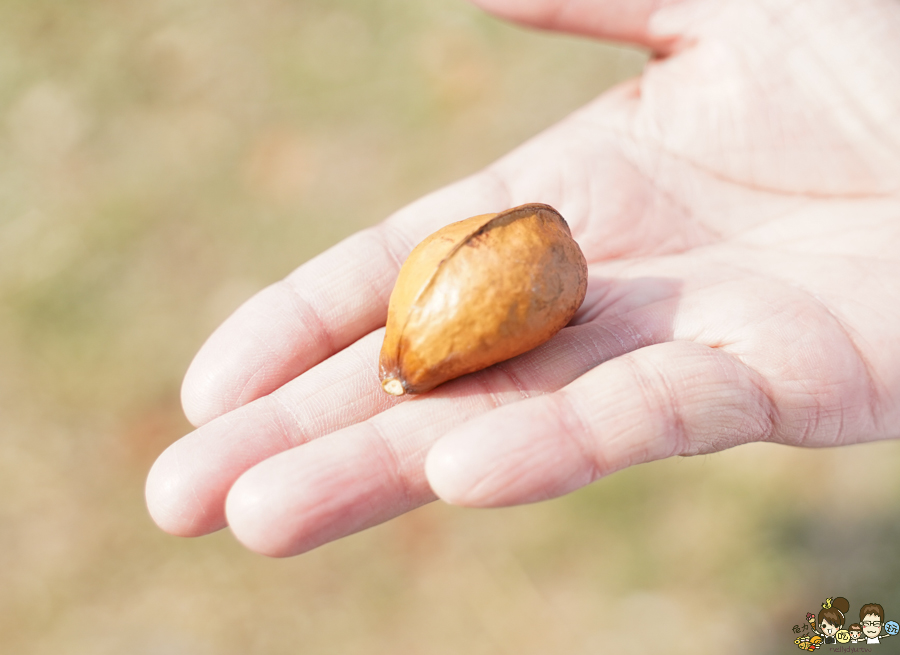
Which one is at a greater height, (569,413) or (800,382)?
(569,413)

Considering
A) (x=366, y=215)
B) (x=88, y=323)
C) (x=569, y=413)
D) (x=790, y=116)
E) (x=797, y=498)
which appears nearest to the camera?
(x=569, y=413)

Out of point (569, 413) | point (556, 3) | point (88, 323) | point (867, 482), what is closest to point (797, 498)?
point (867, 482)

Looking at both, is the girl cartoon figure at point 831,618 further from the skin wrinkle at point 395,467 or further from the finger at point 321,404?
the skin wrinkle at point 395,467

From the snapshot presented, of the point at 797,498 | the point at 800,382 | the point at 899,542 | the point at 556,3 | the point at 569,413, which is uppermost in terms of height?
the point at 556,3

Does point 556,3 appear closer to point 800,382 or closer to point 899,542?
point 800,382

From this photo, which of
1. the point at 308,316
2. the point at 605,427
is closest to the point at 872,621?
the point at 605,427

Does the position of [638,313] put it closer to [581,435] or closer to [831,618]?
[581,435]

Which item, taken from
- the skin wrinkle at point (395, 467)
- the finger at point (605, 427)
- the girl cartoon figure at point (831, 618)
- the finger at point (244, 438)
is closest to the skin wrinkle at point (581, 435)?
the finger at point (605, 427)
